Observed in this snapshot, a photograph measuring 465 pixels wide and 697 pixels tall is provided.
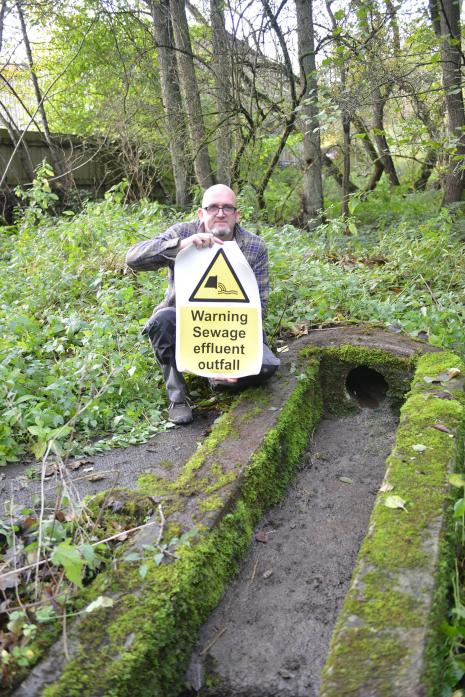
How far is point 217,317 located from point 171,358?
0.53 metres

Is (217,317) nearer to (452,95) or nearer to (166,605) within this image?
(166,605)

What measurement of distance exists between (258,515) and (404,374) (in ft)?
5.80

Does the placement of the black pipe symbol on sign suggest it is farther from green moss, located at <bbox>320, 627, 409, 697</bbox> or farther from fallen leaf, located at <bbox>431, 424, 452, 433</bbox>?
green moss, located at <bbox>320, 627, 409, 697</bbox>

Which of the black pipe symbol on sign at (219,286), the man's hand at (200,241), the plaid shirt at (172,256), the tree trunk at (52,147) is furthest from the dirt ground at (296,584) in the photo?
the tree trunk at (52,147)

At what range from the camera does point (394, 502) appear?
2734 mm

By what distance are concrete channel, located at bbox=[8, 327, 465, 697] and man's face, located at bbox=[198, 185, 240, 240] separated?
3.65ft

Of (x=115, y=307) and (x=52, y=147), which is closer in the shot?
(x=115, y=307)

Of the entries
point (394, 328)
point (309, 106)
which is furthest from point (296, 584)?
point (309, 106)

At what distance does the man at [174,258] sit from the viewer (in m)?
4.13

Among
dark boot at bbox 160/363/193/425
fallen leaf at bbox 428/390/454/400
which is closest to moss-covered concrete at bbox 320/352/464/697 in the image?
fallen leaf at bbox 428/390/454/400

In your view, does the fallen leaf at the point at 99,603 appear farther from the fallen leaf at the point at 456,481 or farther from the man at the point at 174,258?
the man at the point at 174,258

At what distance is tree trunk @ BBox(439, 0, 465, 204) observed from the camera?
655cm

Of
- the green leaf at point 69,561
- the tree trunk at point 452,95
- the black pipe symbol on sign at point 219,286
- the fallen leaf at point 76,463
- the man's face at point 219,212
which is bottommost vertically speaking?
the fallen leaf at point 76,463

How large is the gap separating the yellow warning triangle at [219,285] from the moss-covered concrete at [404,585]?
1.40 m
